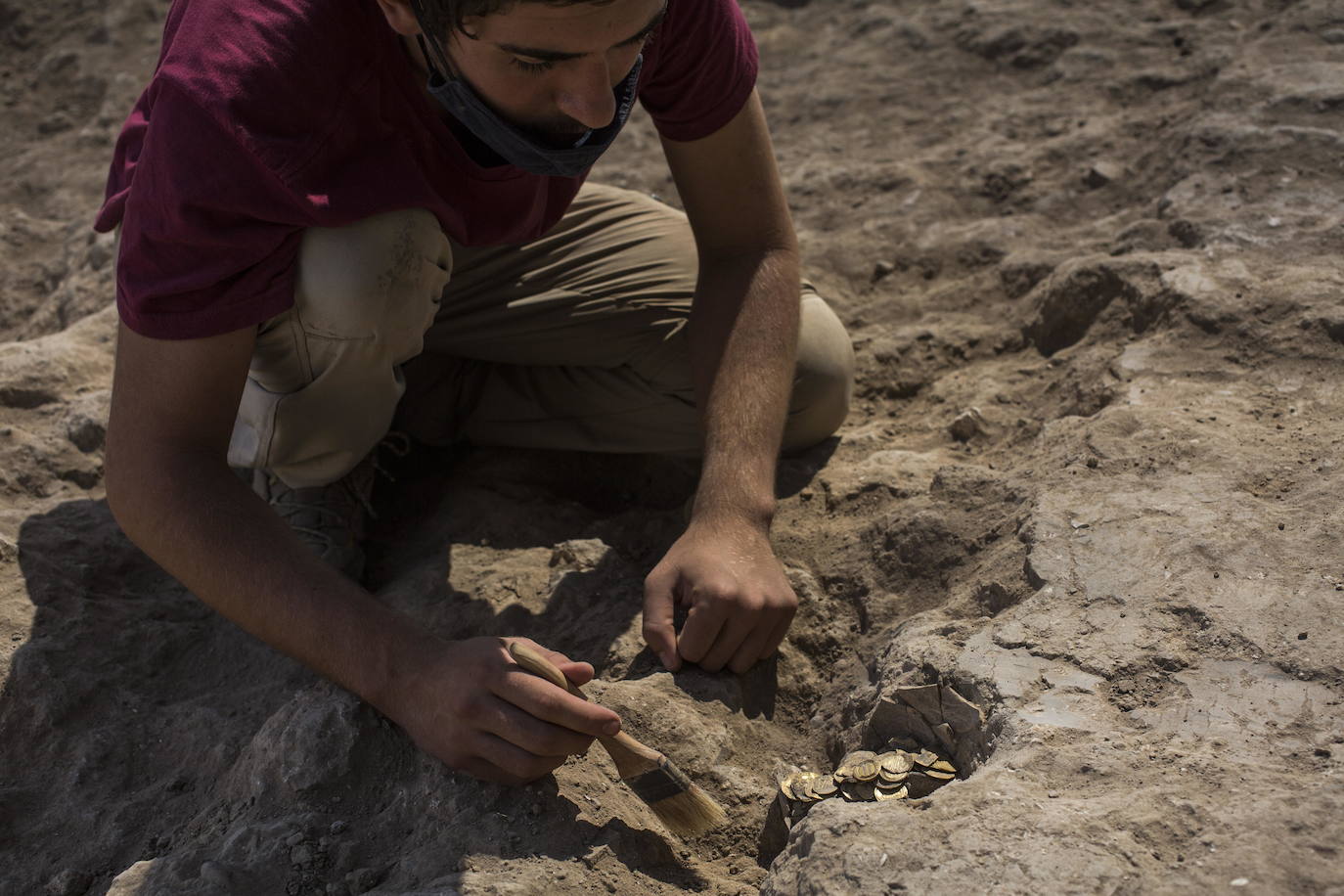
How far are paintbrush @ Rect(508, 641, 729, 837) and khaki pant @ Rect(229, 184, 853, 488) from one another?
2.38 feet

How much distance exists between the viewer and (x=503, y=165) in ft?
6.30

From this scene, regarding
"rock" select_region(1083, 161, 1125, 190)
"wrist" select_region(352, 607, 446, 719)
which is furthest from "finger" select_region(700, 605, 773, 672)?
"rock" select_region(1083, 161, 1125, 190)

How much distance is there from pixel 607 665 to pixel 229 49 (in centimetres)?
105

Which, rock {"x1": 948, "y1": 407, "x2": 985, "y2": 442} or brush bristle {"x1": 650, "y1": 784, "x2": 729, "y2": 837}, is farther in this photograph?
rock {"x1": 948, "y1": 407, "x2": 985, "y2": 442}

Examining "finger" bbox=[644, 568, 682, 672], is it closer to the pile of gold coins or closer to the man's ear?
the pile of gold coins

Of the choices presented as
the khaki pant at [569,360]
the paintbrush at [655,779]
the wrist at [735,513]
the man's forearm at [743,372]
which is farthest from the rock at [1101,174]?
the paintbrush at [655,779]

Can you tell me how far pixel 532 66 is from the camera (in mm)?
1561

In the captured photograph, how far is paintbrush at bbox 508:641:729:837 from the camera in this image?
1570 mm

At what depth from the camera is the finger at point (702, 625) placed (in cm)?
181

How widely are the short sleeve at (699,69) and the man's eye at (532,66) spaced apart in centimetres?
43

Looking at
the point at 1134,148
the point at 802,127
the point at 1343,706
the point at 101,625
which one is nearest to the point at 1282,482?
the point at 1343,706

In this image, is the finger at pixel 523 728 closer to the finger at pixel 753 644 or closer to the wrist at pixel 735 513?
the finger at pixel 753 644

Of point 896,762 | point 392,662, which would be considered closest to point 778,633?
point 896,762

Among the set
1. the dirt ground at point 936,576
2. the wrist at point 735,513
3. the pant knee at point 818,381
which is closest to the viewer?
the dirt ground at point 936,576
